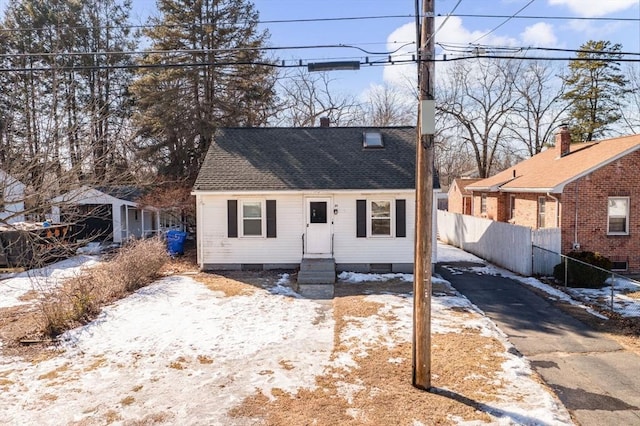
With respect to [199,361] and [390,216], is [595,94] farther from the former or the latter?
[199,361]

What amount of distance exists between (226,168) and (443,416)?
1098 cm

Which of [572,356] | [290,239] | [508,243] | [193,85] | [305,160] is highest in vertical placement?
[193,85]

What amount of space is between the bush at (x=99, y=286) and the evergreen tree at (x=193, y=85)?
8091mm

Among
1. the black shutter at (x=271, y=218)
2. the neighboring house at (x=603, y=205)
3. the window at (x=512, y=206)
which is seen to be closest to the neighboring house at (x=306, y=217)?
the black shutter at (x=271, y=218)

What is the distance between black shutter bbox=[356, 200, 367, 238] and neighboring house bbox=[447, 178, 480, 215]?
40.5 feet

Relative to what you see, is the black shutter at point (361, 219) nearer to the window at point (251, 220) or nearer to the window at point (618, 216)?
the window at point (251, 220)

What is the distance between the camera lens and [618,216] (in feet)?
46.1

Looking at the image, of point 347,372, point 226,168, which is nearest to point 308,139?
point 226,168

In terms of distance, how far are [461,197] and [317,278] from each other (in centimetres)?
1673

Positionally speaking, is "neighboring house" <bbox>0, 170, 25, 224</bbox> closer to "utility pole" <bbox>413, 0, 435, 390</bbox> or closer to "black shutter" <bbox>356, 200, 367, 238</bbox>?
"utility pole" <bbox>413, 0, 435, 390</bbox>

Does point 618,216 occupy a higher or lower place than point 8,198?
lower

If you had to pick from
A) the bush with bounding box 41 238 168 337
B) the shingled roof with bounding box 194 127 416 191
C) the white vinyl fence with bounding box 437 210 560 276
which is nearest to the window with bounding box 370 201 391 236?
the shingled roof with bounding box 194 127 416 191

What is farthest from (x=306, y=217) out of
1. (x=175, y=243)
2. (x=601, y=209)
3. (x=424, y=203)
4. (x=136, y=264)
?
(x=601, y=209)

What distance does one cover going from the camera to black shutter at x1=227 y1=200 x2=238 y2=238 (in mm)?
13383
